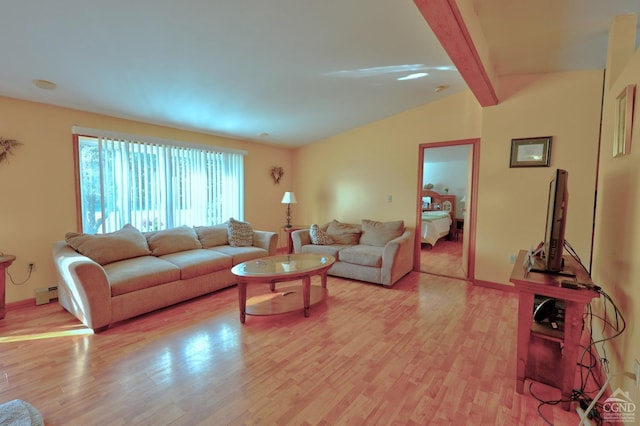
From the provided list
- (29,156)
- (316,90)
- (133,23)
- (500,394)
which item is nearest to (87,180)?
(29,156)

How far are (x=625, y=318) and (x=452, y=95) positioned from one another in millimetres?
3375

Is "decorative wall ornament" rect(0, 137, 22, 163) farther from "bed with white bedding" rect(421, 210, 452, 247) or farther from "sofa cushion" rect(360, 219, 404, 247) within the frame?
"bed with white bedding" rect(421, 210, 452, 247)

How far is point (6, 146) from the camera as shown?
9.29 ft

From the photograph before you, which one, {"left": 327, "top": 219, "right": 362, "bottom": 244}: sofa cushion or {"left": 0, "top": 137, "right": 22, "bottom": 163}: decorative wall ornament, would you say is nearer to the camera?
{"left": 0, "top": 137, "right": 22, "bottom": 163}: decorative wall ornament

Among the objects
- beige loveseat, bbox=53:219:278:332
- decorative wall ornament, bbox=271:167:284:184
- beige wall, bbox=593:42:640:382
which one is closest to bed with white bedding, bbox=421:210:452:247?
decorative wall ornament, bbox=271:167:284:184

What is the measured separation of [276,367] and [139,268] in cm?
184

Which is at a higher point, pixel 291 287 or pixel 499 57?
pixel 499 57

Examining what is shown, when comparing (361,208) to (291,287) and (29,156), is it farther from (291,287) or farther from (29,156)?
(29,156)

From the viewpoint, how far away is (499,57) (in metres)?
2.98

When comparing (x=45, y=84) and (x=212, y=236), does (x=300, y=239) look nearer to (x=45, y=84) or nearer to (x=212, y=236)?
(x=212, y=236)

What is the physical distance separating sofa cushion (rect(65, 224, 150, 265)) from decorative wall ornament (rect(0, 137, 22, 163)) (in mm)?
932

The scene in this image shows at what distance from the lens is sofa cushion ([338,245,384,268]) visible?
3.76 m

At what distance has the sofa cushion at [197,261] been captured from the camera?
10.4 feet

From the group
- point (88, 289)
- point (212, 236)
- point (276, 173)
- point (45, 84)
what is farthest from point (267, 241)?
point (45, 84)
